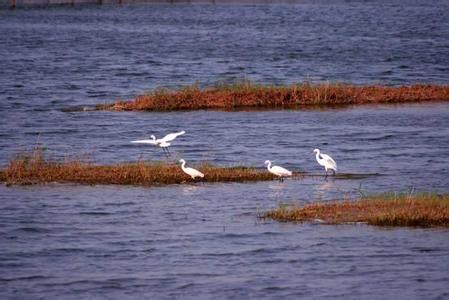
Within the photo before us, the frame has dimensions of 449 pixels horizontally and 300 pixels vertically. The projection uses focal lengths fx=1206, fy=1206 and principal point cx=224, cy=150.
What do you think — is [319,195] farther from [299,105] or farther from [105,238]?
[299,105]

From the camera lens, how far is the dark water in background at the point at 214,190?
62.7 feet

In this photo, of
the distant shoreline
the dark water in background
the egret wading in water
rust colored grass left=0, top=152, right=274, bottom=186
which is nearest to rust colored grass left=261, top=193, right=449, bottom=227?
the dark water in background

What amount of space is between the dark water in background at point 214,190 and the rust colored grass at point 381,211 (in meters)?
0.30

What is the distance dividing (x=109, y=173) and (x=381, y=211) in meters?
6.60

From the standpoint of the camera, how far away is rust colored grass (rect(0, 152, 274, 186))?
25.7 metres

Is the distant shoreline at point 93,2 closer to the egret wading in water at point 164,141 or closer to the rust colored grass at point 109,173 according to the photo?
the egret wading in water at point 164,141

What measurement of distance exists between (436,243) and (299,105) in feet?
65.0

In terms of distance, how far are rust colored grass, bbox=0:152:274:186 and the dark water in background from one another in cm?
34

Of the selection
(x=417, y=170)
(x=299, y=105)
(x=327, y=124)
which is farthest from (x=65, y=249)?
(x=299, y=105)

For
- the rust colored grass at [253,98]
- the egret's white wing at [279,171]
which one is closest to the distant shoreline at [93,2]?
the rust colored grass at [253,98]

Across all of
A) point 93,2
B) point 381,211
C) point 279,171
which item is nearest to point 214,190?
point 279,171

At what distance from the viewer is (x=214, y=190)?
25.4 meters

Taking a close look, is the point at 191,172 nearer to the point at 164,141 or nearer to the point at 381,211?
the point at 164,141

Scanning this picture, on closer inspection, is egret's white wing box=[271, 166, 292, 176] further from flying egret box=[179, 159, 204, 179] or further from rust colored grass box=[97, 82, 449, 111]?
rust colored grass box=[97, 82, 449, 111]
